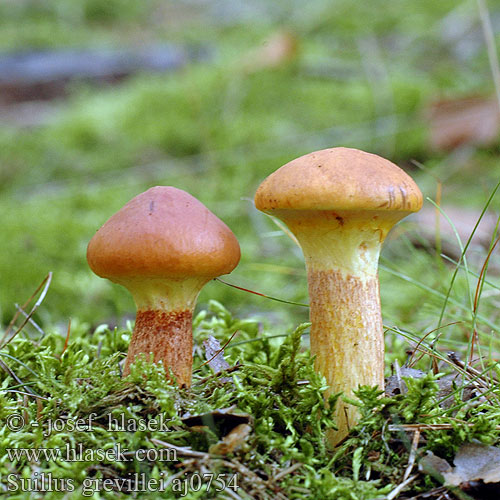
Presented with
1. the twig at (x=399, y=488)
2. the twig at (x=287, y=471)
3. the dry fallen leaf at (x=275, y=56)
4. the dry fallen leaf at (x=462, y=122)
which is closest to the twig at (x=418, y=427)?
the twig at (x=399, y=488)

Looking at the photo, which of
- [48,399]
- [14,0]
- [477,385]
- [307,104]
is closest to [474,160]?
[307,104]

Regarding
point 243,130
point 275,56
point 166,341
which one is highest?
point 275,56

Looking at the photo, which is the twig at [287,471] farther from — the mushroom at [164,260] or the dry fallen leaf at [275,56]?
the dry fallen leaf at [275,56]

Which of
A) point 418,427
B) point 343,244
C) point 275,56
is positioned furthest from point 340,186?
point 275,56

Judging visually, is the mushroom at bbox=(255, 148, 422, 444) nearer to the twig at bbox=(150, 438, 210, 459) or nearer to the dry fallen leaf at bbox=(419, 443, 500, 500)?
the dry fallen leaf at bbox=(419, 443, 500, 500)

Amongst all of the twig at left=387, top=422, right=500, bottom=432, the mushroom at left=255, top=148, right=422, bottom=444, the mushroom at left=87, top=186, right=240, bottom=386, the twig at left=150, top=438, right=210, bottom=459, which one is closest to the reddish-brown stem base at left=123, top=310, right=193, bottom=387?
the mushroom at left=87, top=186, right=240, bottom=386

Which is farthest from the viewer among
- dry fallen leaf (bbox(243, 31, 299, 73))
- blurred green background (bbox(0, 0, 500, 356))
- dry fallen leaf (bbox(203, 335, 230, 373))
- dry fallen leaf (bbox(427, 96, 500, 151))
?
dry fallen leaf (bbox(243, 31, 299, 73))

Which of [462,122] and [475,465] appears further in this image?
[462,122]

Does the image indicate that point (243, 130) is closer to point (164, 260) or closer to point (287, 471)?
point (164, 260)
